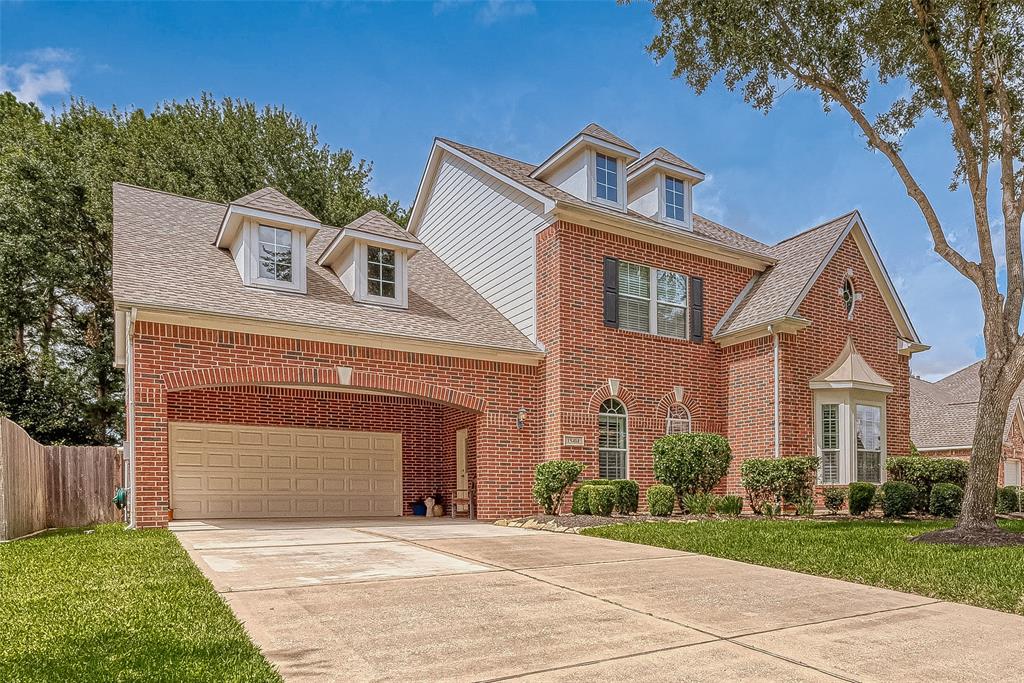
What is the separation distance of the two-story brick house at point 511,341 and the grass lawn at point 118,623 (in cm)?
562

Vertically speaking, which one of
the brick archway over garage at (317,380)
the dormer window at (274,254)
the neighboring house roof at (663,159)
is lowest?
the brick archway over garage at (317,380)

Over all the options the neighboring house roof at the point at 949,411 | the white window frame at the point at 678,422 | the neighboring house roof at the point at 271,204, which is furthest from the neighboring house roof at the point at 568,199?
the neighboring house roof at the point at 949,411

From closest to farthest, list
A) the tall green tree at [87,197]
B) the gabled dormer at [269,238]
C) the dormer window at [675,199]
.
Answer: the gabled dormer at [269,238]
the dormer window at [675,199]
the tall green tree at [87,197]

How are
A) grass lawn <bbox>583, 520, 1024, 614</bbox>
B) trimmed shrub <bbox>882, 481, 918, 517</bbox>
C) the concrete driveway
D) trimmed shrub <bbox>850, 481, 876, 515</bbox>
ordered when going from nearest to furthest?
the concrete driveway → grass lawn <bbox>583, 520, 1024, 614</bbox> → trimmed shrub <bbox>882, 481, 918, 517</bbox> → trimmed shrub <bbox>850, 481, 876, 515</bbox>

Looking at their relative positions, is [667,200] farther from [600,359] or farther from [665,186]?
[600,359]

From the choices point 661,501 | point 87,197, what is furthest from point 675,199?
point 87,197

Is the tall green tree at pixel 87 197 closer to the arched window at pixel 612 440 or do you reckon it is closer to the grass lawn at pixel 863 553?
the arched window at pixel 612 440

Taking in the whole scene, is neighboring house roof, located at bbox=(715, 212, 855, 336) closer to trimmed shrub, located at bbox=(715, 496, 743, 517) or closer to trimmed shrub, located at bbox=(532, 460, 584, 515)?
trimmed shrub, located at bbox=(715, 496, 743, 517)

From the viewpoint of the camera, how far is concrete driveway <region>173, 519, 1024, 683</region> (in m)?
4.30

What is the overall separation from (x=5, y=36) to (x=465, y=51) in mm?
9360

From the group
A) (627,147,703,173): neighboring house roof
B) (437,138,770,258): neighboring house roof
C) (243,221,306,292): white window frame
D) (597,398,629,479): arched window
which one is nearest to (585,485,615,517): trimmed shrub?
(597,398,629,479): arched window

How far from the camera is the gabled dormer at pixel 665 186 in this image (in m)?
17.8

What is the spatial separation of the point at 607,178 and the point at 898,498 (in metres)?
9.74

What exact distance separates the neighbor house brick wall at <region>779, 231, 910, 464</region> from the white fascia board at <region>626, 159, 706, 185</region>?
3996 mm
